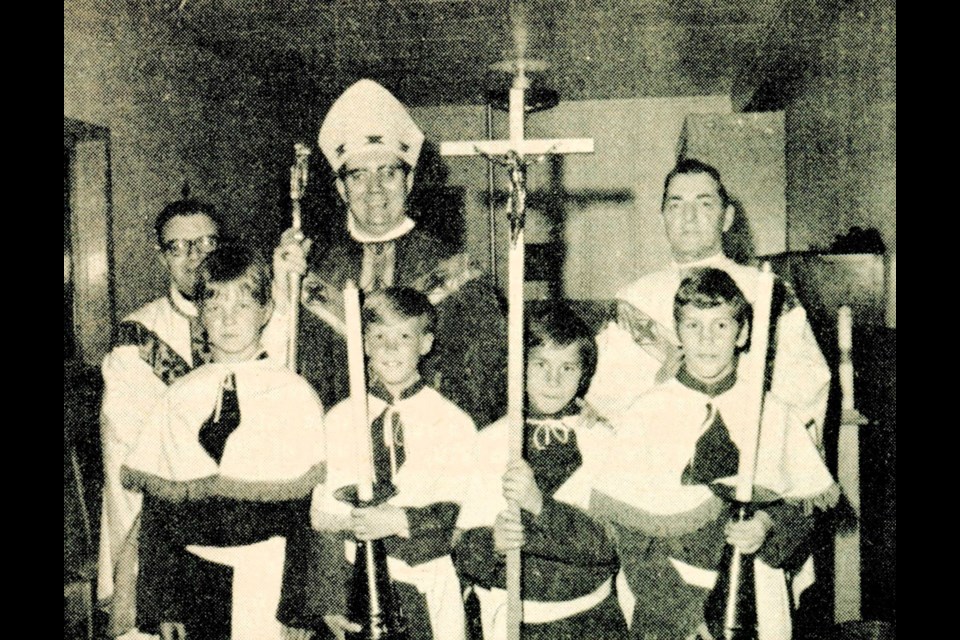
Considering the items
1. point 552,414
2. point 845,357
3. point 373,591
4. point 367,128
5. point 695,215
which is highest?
point 367,128

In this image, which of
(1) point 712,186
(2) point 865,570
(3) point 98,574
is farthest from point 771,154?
(3) point 98,574

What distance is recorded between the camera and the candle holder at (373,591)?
1.75 metres

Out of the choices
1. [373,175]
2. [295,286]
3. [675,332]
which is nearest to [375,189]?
[373,175]

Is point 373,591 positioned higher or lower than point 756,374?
lower

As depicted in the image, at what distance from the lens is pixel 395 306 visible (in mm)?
2119

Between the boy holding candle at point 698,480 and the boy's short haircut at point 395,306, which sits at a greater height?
the boy's short haircut at point 395,306

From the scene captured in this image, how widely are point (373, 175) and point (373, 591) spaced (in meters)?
1.14

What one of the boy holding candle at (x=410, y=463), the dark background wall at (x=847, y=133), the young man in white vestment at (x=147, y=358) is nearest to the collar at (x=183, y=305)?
the young man in white vestment at (x=147, y=358)

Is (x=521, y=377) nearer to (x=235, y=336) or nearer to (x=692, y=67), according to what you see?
(x=235, y=336)

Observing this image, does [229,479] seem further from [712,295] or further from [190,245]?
[712,295]

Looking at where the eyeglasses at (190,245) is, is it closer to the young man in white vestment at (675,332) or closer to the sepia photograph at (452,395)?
the sepia photograph at (452,395)

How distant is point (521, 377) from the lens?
1842 millimetres

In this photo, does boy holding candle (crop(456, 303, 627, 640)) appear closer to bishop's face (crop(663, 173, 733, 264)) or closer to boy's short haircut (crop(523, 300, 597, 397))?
boy's short haircut (crop(523, 300, 597, 397))

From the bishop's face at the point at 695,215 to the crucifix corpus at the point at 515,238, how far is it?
0.42m
